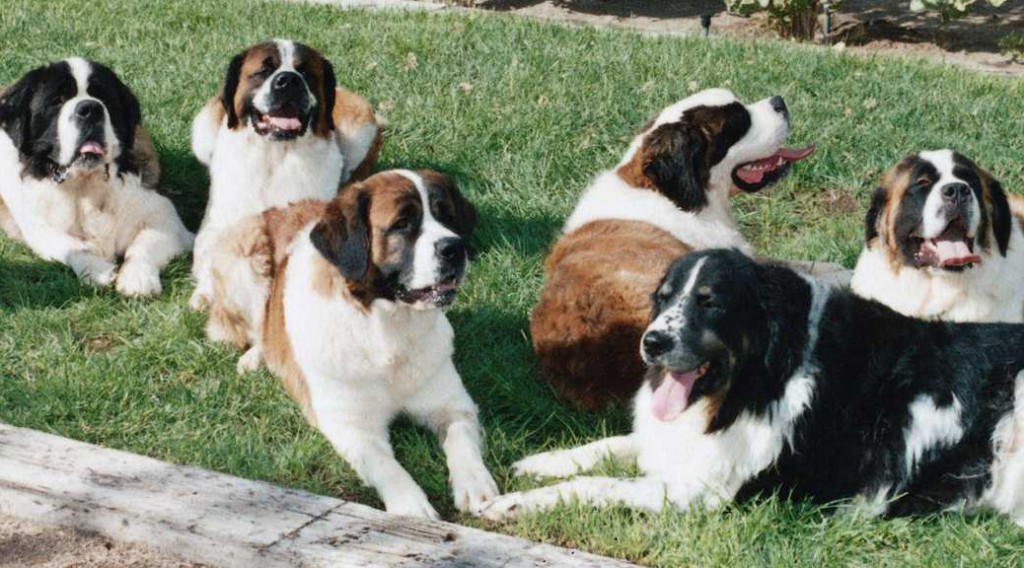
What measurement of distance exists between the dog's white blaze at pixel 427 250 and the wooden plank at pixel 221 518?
2.84 ft

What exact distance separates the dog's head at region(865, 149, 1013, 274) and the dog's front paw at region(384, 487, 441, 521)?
216 centimetres

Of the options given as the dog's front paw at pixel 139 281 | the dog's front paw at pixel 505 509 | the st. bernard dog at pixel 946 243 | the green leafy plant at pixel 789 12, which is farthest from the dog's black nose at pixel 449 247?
the green leafy plant at pixel 789 12

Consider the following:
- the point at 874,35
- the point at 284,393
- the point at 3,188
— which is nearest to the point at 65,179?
the point at 3,188

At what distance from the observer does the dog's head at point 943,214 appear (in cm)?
478

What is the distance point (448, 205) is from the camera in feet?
14.6

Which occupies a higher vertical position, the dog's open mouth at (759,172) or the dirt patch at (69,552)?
the dog's open mouth at (759,172)

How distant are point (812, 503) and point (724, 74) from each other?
15.8ft

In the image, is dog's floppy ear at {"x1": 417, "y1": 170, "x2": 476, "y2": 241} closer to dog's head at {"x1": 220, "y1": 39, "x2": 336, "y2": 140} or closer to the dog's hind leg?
the dog's hind leg

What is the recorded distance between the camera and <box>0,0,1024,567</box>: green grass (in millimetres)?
3891

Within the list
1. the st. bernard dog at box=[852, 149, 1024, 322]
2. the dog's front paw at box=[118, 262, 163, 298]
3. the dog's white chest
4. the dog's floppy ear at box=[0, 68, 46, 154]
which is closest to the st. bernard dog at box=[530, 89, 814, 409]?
the st. bernard dog at box=[852, 149, 1024, 322]

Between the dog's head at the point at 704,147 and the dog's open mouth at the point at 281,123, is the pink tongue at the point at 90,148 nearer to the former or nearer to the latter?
the dog's open mouth at the point at 281,123

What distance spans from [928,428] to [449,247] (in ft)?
5.37

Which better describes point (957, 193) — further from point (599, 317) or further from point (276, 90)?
point (276, 90)

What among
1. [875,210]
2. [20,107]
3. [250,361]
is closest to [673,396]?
[875,210]
